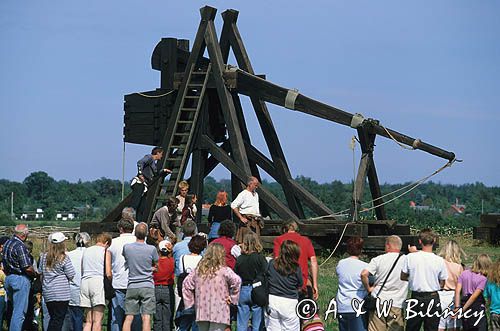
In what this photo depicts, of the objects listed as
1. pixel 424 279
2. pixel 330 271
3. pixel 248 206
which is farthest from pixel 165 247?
pixel 330 271

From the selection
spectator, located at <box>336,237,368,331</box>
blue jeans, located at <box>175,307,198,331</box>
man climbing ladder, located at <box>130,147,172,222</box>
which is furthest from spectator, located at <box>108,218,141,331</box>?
man climbing ladder, located at <box>130,147,172,222</box>

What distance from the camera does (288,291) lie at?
35.6 ft

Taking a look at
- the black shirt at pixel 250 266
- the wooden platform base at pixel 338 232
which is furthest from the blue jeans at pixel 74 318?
the wooden platform base at pixel 338 232

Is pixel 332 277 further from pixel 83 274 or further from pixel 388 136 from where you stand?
pixel 83 274

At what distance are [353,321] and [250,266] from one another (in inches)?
51.1

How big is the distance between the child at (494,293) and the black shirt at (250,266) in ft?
8.03

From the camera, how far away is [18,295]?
12.5m

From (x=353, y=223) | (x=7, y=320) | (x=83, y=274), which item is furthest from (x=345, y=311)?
(x=353, y=223)

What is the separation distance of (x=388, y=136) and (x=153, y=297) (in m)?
7.23

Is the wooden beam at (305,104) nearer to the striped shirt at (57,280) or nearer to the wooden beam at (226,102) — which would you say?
the wooden beam at (226,102)

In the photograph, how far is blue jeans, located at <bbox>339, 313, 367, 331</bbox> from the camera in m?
11.2

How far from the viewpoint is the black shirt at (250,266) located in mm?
11562

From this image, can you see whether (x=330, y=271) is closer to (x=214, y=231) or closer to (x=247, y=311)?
(x=214, y=231)

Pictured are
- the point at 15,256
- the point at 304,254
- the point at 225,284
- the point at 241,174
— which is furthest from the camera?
the point at 241,174
